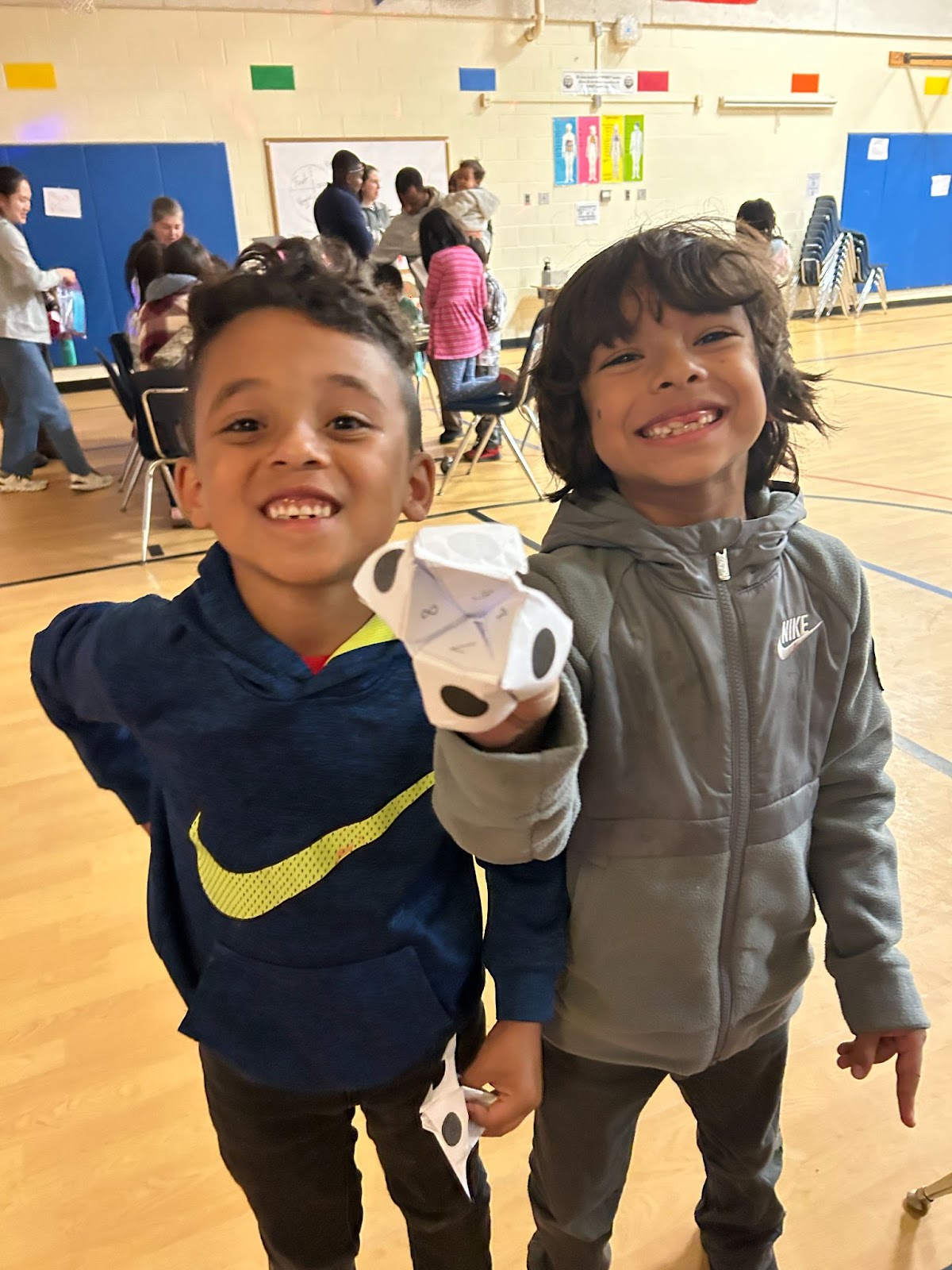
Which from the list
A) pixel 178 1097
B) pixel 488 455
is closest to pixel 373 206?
pixel 488 455

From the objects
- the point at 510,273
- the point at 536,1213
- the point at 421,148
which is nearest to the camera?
the point at 536,1213

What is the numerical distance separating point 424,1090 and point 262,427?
62 centimetres

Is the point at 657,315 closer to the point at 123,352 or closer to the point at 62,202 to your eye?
the point at 123,352

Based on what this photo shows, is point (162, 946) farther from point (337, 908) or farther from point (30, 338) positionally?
point (30, 338)

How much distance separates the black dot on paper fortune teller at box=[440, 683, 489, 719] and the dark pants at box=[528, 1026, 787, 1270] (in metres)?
0.58

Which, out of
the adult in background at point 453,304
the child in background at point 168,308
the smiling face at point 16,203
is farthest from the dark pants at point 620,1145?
the smiling face at point 16,203

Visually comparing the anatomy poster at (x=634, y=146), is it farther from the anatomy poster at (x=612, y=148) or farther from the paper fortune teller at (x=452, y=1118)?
the paper fortune teller at (x=452, y=1118)

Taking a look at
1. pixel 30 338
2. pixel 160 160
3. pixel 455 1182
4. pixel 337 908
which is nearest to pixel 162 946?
pixel 337 908

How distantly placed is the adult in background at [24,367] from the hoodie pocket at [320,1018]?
4.83 metres

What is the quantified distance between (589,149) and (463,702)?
1017cm

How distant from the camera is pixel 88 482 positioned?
5258mm

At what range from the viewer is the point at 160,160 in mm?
7812

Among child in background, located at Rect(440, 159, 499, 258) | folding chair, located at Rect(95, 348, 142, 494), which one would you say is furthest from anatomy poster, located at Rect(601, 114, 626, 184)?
folding chair, located at Rect(95, 348, 142, 494)

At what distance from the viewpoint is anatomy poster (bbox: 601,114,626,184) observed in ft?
30.7
